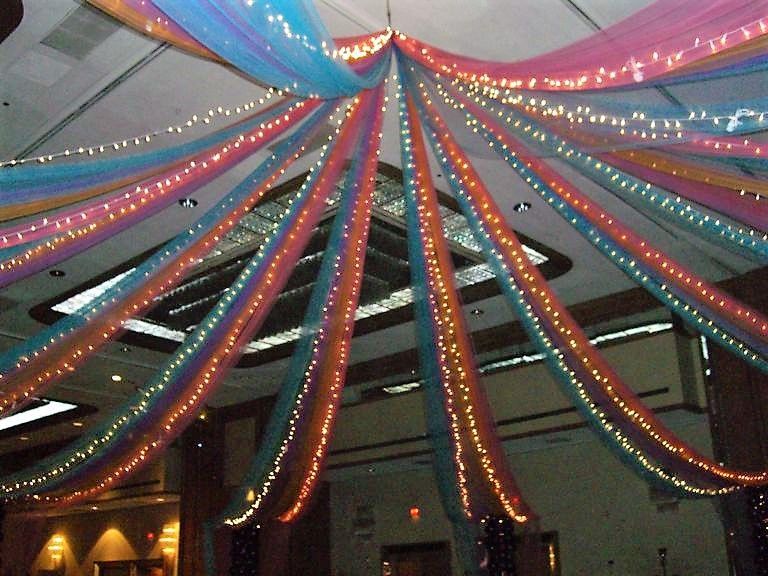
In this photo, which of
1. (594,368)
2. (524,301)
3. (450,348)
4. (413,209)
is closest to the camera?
(413,209)

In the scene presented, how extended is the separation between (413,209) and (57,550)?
11.9 meters

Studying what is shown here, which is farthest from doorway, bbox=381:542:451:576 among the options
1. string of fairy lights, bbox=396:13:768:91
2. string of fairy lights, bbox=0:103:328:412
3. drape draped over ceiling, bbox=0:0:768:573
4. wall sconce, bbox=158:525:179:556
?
string of fairy lights, bbox=396:13:768:91

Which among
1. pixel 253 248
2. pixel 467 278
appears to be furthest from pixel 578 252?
pixel 253 248

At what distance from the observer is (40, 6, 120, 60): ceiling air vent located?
3219 mm

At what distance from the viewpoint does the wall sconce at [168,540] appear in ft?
36.6

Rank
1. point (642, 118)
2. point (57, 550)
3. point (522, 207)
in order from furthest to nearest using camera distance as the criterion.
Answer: point (57, 550) < point (522, 207) < point (642, 118)

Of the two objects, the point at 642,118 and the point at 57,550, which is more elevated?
the point at 642,118

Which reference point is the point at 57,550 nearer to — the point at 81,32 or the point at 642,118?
the point at 81,32

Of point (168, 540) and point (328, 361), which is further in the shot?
point (168, 540)

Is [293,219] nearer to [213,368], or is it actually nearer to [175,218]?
[213,368]

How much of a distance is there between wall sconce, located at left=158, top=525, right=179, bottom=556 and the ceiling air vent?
8.94 meters

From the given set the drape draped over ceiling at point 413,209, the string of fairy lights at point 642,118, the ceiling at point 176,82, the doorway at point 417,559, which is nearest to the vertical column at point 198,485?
the doorway at point 417,559

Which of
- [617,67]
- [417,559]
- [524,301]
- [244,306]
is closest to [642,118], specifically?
[617,67]

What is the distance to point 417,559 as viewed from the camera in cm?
913
